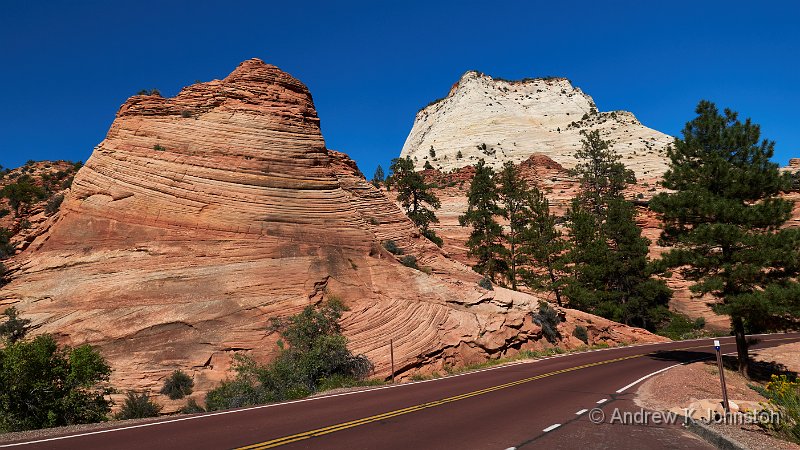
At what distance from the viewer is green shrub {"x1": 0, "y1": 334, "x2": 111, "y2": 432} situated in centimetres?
1223

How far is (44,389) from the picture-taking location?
41.6ft

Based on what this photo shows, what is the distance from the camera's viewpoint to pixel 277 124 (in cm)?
2961

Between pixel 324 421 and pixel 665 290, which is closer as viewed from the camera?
pixel 324 421

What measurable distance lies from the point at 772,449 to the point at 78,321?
22.7m

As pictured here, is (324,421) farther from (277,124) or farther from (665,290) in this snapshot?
(665,290)

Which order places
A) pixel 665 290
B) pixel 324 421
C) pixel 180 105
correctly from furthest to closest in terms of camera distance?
pixel 665 290, pixel 180 105, pixel 324 421

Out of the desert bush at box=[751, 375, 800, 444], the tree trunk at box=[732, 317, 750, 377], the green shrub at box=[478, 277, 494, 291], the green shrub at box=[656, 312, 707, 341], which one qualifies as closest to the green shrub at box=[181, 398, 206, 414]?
the desert bush at box=[751, 375, 800, 444]

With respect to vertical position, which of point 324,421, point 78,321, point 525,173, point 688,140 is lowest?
point 324,421

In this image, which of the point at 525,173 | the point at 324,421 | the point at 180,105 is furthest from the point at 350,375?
the point at 525,173

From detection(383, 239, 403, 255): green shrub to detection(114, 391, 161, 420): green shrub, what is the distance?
16.9 m

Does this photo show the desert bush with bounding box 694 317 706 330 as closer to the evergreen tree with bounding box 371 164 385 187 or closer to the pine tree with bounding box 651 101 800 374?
the pine tree with bounding box 651 101 800 374

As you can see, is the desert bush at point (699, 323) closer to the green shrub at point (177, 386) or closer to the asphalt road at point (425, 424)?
the asphalt road at point (425, 424)

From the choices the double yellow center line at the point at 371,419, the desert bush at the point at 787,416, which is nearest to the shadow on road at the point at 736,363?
the double yellow center line at the point at 371,419

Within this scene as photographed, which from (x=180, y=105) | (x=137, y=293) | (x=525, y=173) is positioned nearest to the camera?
(x=137, y=293)
